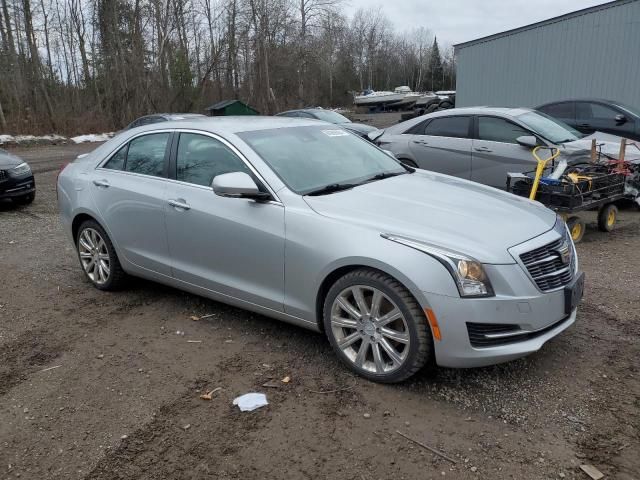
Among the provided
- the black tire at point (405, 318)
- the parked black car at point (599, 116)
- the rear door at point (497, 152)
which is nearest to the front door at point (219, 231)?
the black tire at point (405, 318)

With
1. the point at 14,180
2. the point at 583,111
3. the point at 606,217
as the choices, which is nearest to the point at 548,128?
the point at 606,217

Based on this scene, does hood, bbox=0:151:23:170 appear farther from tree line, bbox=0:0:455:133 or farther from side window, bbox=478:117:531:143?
tree line, bbox=0:0:455:133

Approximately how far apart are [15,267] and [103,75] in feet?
103

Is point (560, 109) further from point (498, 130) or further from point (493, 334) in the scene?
point (493, 334)

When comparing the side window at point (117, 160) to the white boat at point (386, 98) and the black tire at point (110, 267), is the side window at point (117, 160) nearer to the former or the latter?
the black tire at point (110, 267)

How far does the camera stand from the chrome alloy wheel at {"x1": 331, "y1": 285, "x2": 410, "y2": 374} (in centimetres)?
321

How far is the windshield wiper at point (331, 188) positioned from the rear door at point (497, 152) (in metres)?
4.48

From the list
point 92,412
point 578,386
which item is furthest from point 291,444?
point 578,386

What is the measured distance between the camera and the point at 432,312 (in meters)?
3.02

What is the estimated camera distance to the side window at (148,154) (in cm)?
455

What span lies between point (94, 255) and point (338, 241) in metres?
2.91

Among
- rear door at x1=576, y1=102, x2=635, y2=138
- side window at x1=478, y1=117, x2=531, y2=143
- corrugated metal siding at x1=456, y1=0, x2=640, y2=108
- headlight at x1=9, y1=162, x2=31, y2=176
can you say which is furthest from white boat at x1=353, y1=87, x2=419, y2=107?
headlight at x1=9, y1=162, x2=31, y2=176

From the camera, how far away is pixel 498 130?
796cm

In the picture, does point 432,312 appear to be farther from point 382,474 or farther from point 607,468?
point 607,468
